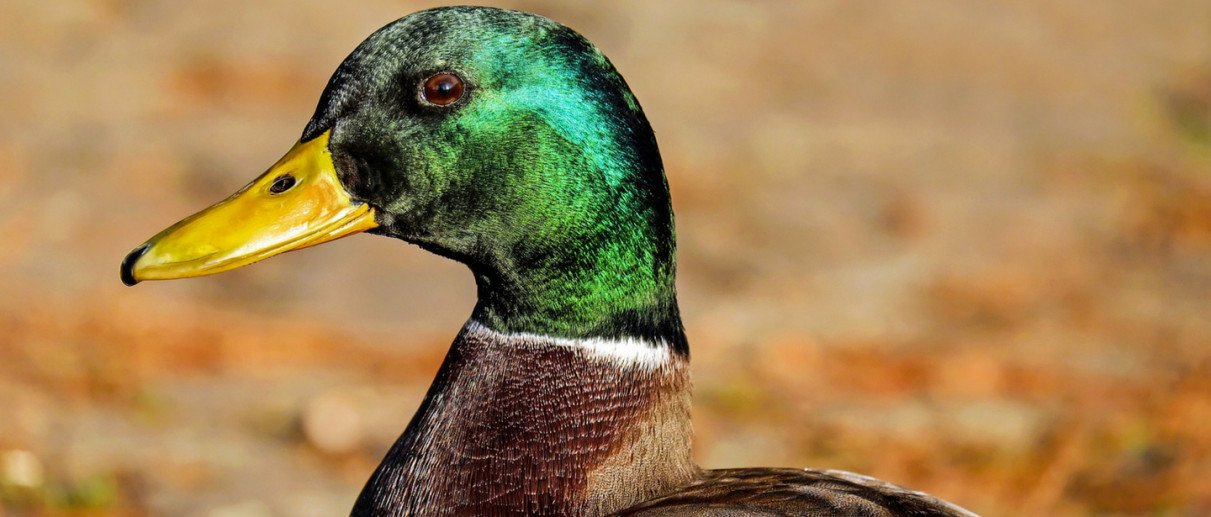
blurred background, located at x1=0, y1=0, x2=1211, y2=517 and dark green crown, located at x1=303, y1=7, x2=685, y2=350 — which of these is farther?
blurred background, located at x1=0, y1=0, x2=1211, y2=517

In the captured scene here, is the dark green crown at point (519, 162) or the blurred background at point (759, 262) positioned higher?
the blurred background at point (759, 262)

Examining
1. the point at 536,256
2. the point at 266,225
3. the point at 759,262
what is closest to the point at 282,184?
the point at 266,225

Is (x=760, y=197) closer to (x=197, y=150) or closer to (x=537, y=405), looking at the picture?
(x=197, y=150)

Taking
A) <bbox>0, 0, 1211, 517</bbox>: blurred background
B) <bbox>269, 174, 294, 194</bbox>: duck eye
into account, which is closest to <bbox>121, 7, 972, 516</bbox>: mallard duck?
<bbox>269, 174, 294, 194</bbox>: duck eye

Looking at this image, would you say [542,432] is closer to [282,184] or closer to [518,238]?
[518,238]

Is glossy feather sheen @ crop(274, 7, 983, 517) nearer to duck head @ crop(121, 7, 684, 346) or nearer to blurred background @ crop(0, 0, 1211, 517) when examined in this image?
duck head @ crop(121, 7, 684, 346)

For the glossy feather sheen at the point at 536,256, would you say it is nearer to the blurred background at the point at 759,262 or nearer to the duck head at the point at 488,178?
the duck head at the point at 488,178

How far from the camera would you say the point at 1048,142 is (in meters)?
6.38

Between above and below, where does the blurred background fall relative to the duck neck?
above

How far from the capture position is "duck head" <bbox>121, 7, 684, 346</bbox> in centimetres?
191

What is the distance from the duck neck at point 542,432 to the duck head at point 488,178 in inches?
2.4

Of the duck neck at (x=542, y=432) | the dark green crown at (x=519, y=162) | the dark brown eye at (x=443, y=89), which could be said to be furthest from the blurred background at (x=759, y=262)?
the dark brown eye at (x=443, y=89)

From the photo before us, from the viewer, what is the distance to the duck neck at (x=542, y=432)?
76.1 inches

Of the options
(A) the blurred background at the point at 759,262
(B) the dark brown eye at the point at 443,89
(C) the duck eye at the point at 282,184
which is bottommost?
(C) the duck eye at the point at 282,184
